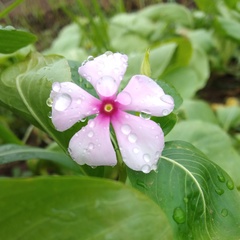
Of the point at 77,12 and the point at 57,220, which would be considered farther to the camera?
the point at 77,12

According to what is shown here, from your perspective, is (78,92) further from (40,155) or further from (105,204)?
(40,155)

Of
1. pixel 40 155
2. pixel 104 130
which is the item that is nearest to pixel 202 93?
pixel 40 155

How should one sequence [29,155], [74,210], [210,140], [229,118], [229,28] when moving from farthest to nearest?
[229,28] → [229,118] → [210,140] → [29,155] → [74,210]

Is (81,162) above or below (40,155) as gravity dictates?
above

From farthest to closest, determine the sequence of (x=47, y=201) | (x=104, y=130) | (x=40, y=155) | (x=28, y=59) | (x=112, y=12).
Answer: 1. (x=112, y=12)
2. (x=40, y=155)
3. (x=28, y=59)
4. (x=104, y=130)
5. (x=47, y=201)

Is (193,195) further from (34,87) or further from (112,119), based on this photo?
(34,87)

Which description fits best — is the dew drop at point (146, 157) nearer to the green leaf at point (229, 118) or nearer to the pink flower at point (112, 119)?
the pink flower at point (112, 119)

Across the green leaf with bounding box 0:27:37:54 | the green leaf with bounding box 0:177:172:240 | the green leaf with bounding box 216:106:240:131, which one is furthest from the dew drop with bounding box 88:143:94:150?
the green leaf with bounding box 216:106:240:131

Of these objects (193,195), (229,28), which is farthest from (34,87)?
(229,28)
